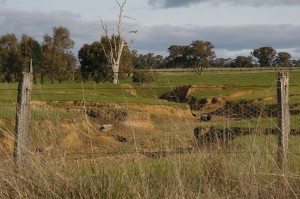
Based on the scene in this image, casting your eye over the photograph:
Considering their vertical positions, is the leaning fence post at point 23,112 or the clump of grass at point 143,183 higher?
the leaning fence post at point 23,112

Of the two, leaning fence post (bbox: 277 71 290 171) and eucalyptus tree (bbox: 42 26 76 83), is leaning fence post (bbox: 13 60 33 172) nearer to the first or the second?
leaning fence post (bbox: 277 71 290 171)

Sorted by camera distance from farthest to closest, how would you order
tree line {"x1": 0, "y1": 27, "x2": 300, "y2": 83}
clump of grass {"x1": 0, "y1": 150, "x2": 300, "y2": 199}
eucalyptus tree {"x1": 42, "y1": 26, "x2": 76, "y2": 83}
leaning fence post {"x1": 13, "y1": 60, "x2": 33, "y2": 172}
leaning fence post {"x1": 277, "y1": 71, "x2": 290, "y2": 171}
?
1. eucalyptus tree {"x1": 42, "y1": 26, "x2": 76, "y2": 83}
2. tree line {"x1": 0, "y1": 27, "x2": 300, "y2": 83}
3. leaning fence post {"x1": 277, "y1": 71, "x2": 290, "y2": 171}
4. leaning fence post {"x1": 13, "y1": 60, "x2": 33, "y2": 172}
5. clump of grass {"x1": 0, "y1": 150, "x2": 300, "y2": 199}

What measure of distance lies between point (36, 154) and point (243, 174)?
2.36 m

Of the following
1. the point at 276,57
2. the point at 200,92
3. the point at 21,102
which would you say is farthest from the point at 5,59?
the point at 21,102

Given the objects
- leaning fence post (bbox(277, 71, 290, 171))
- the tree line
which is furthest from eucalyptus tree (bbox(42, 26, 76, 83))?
leaning fence post (bbox(277, 71, 290, 171))

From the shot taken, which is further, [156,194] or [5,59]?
[5,59]

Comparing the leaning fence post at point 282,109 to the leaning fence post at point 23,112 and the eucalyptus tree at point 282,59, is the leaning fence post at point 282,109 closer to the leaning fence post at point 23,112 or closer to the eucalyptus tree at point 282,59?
the leaning fence post at point 23,112

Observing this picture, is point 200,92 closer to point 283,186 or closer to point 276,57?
point 283,186

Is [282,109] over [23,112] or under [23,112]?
under

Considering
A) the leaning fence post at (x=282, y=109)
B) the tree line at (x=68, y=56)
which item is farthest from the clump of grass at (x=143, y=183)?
the tree line at (x=68, y=56)

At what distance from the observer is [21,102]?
23.9 ft

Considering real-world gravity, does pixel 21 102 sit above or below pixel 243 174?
above

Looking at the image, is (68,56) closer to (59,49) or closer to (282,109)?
(59,49)

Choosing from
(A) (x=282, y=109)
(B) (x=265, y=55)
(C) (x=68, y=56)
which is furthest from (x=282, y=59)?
(A) (x=282, y=109)
